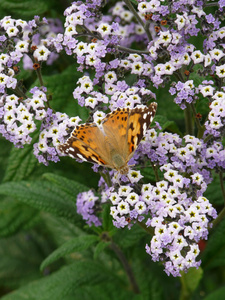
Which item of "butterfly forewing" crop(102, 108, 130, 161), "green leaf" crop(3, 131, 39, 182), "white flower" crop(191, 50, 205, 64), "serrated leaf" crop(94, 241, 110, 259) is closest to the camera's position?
"butterfly forewing" crop(102, 108, 130, 161)

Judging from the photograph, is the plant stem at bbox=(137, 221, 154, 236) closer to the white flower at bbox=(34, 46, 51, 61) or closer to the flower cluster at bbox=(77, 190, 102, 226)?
the flower cluster at bbox=(77, 190, 102, 226)

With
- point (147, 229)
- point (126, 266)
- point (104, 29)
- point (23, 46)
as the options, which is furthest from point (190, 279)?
point (23, 46)

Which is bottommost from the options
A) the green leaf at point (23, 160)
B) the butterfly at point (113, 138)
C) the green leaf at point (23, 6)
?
the butterfly at point (113, 138)

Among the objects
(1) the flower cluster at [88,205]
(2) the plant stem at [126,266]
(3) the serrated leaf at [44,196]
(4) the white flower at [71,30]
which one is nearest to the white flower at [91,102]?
(4) the white flower at [71,30]

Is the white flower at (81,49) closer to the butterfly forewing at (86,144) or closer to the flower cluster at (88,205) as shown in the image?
the butterfly forewing at (86,144)

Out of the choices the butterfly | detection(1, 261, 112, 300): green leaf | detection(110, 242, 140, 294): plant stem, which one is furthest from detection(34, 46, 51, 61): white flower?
detection(1, 261, 112, 300): green leaf

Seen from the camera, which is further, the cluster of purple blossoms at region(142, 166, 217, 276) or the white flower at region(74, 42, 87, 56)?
the white flower at region(74, 42, 87, 56)
